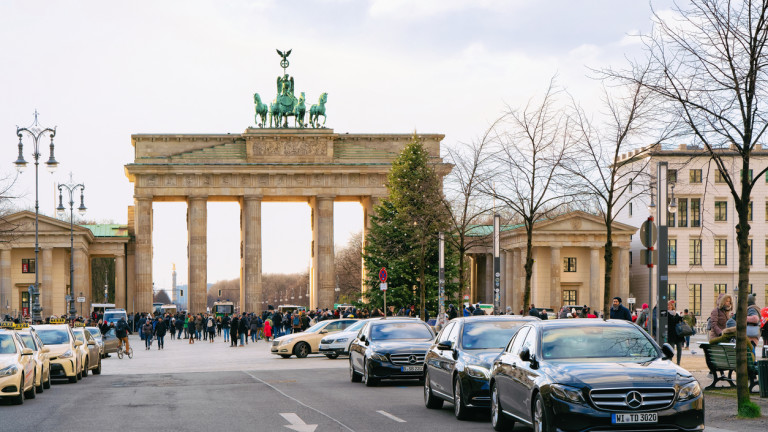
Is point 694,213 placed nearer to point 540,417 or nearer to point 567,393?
point 540,417

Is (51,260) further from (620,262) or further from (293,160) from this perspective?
(620,262)

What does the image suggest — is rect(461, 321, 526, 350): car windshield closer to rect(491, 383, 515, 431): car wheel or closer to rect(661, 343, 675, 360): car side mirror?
rect(491, 383, 515, 431): car wheel

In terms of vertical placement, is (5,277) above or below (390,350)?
below

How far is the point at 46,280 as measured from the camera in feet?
290

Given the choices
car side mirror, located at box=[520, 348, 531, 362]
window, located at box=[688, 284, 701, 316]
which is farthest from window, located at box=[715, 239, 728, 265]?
car side mirror, located at box=[520, 348, 531, 362]

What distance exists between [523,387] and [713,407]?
5561 mm

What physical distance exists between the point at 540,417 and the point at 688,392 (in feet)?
5.48

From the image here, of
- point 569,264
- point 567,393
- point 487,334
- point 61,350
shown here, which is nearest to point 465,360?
point 487,334

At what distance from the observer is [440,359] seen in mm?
18016

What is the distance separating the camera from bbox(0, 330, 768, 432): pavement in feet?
52.6

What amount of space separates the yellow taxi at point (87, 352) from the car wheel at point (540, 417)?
20201 millimetres

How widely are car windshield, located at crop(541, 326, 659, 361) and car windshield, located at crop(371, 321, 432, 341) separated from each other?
10.6 meters

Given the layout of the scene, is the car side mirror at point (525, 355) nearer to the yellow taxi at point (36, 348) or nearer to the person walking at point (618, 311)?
the yellow taxi at point (36, 348)

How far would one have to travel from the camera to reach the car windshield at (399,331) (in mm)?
24453
